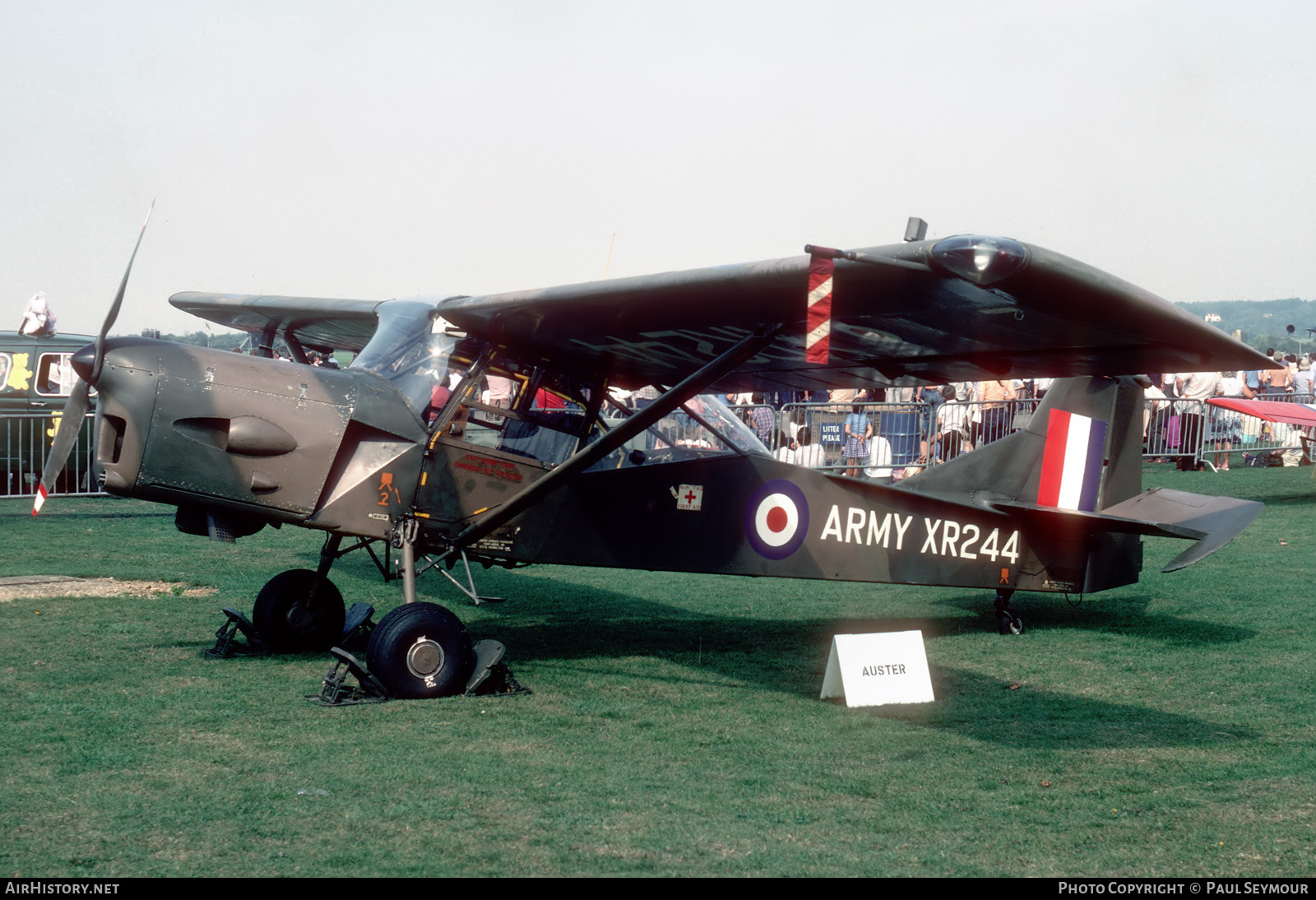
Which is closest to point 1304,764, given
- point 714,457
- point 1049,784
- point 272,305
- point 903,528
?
point 1049,784

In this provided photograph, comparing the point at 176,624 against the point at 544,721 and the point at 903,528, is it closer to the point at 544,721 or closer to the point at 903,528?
the point at 544,721

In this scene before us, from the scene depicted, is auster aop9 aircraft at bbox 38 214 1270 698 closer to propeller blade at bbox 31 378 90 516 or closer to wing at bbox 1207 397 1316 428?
propeller blade at bbox 31 378 90 516

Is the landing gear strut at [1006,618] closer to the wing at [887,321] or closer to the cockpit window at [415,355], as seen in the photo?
the wing at [887,321]

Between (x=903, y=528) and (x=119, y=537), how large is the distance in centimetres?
966

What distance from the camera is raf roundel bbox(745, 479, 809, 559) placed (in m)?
7.89

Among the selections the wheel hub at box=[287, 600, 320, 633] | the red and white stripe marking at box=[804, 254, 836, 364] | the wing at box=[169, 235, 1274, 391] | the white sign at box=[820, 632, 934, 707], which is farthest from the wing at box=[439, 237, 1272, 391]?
the wheel hub at box=[287, 600, 320, 633]

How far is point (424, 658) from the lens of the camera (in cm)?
643

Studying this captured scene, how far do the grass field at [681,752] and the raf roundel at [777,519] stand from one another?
82cm

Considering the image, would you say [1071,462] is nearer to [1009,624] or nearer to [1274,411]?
[1009,624]

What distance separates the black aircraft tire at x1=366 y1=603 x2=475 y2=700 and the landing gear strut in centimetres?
447

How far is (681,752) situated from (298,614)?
3437 mm

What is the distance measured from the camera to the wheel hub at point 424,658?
252 inches

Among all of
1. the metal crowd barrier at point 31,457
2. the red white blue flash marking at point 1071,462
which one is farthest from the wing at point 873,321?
the metal crowd barrier at point 31,457

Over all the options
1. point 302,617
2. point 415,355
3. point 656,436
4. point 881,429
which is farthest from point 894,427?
point 302,617
